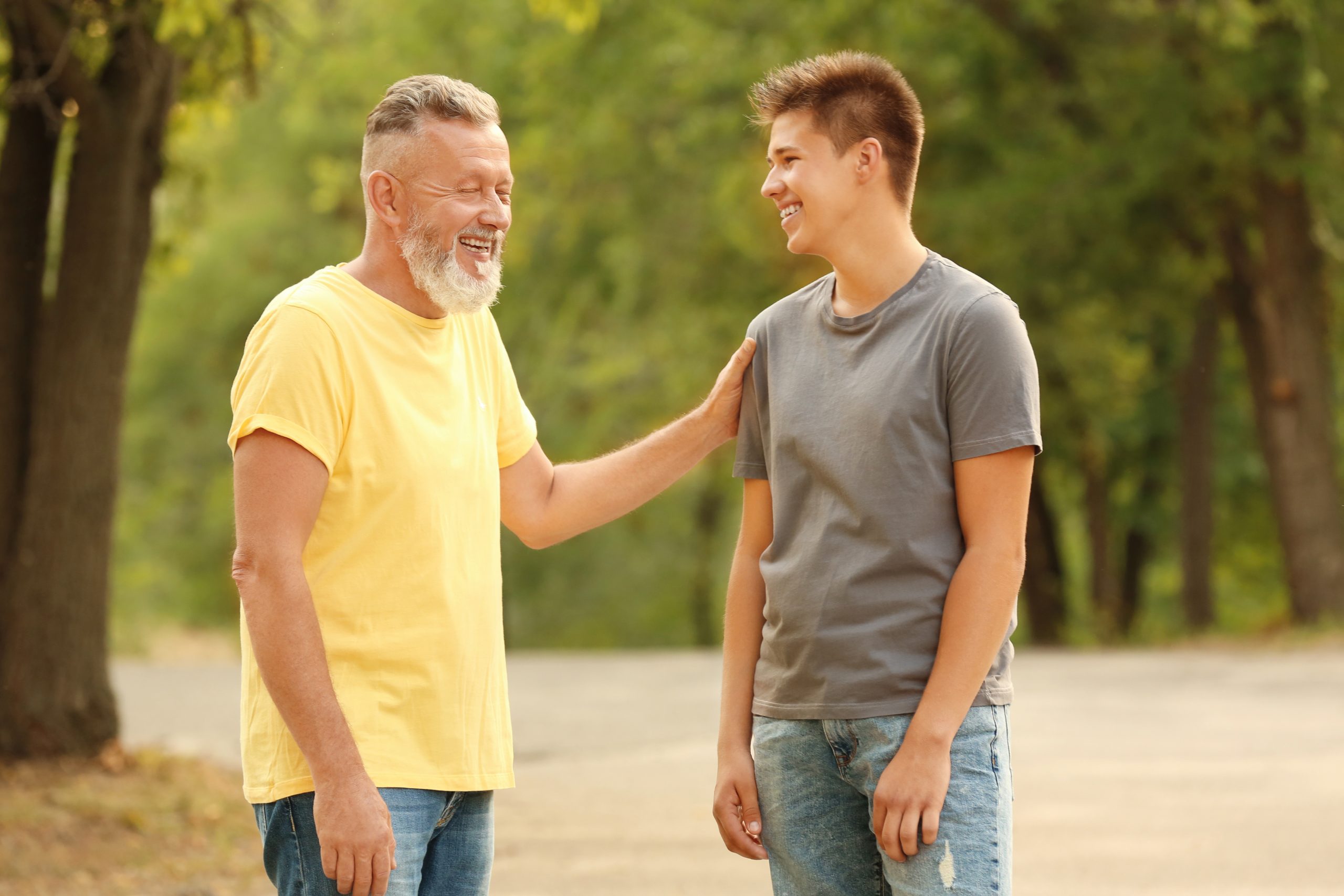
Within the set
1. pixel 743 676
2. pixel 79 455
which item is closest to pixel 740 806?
pixel 743 676

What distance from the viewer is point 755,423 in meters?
3.05

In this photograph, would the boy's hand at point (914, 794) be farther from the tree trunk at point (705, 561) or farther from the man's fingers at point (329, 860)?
the tree trunk at point (705, 561)

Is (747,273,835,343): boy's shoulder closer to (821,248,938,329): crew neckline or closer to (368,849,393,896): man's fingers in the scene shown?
(821,248,938,329): crew neckline

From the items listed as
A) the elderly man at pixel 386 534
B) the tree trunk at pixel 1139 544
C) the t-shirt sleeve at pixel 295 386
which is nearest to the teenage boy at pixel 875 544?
the elderly man at pixel 386 534

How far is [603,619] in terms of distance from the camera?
31.8 metres

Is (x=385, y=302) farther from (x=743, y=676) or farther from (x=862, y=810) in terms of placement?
(x=862, y=810)

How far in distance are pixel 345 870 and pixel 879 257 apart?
144 cm

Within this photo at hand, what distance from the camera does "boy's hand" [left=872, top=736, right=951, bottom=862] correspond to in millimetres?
2500

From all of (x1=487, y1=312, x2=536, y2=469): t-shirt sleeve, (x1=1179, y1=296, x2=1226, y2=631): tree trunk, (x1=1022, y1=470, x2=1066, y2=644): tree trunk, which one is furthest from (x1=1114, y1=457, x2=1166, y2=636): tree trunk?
(x1=487, y1=312, x2=536, y2=469): t-shirt sleeve

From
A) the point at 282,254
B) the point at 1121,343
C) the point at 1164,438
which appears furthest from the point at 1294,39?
the point at 282,254

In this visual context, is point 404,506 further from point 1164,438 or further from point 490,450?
point 1164,438

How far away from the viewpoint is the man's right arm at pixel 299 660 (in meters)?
2.53

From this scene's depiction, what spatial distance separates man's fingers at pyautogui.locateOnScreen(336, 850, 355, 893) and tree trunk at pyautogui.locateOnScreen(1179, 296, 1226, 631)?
17.9 meters

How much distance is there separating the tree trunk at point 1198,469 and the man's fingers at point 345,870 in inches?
704
